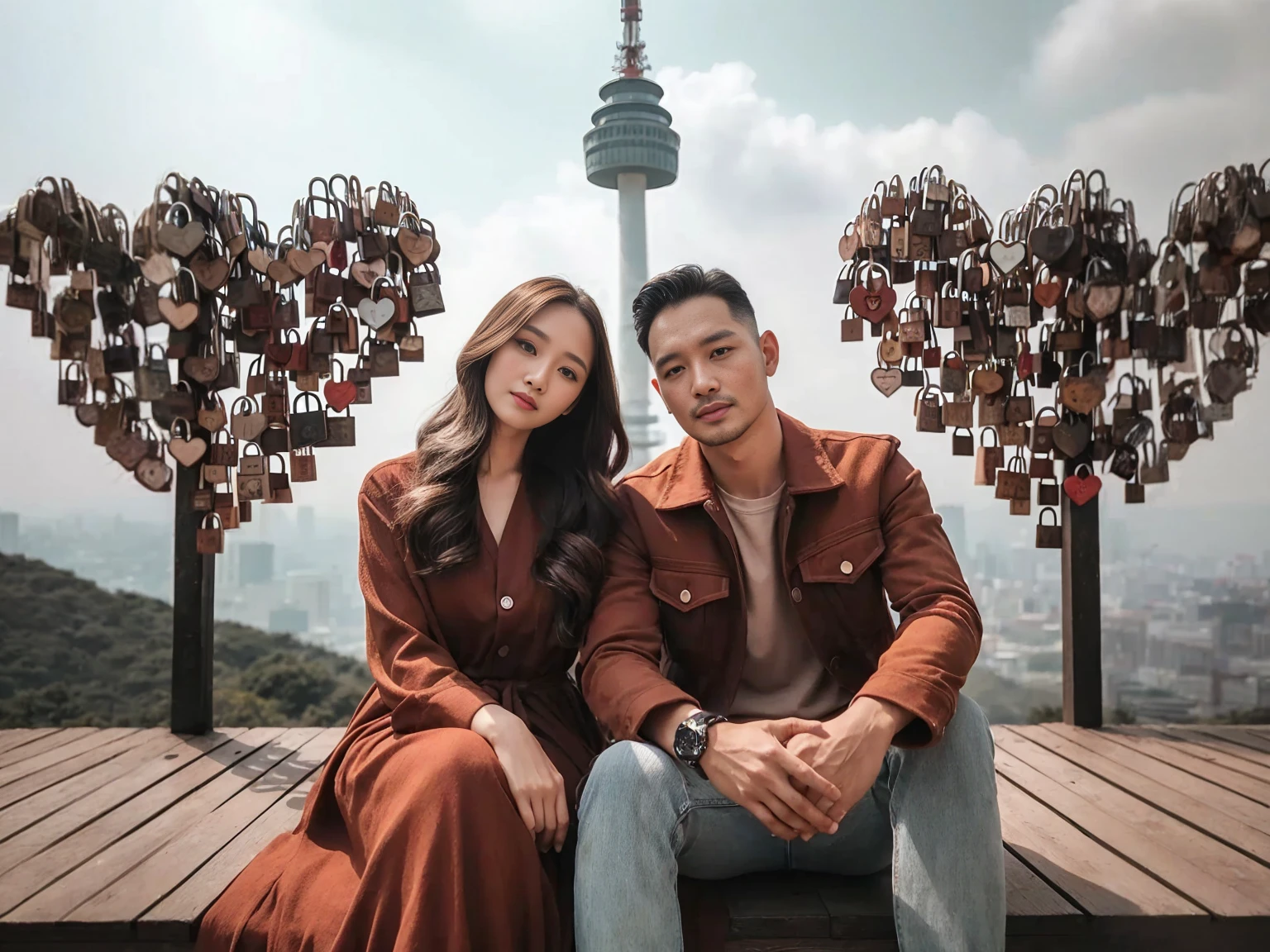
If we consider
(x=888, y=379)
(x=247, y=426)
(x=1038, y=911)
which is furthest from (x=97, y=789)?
(x=888, y=379)

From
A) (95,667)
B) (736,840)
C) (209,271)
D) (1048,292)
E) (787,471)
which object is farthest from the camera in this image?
(95,667)

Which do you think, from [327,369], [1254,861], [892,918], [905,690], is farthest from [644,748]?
[327,369]

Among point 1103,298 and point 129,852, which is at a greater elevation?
point 1103,298

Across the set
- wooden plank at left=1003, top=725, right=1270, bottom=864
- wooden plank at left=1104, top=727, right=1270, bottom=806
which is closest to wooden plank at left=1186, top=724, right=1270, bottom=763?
wooden plank at left=1104, top=727, right=1270, bottom=806

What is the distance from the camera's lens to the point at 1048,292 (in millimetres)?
3465

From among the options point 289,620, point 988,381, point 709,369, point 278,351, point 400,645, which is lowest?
point 289,620

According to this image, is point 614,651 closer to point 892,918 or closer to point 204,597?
point 892,918

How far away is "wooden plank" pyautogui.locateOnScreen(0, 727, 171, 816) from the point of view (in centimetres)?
284

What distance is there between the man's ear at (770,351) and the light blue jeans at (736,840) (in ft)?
3.26

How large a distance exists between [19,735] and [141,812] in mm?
1305

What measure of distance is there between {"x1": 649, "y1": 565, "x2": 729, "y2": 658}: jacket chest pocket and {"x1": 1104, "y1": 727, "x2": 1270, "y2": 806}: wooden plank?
198 centimetres

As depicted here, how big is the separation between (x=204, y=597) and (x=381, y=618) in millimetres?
1854

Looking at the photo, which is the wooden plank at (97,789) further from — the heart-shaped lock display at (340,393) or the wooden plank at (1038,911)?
the wooden plank at (1038,911)

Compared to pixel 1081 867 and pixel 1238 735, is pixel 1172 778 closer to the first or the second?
pixel 1238 735
